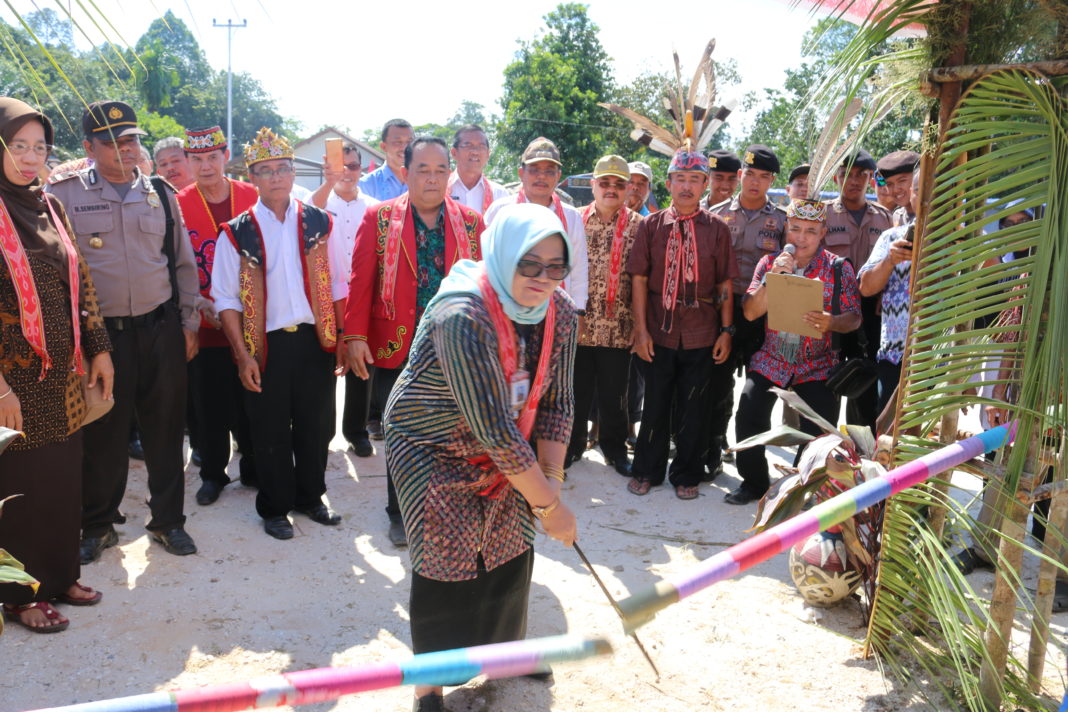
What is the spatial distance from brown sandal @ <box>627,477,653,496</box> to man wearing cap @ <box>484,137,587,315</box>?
1.15 m

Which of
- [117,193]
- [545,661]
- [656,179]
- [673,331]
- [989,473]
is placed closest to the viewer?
[545,661]

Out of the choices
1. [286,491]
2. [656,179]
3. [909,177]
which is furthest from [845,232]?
[656,179]

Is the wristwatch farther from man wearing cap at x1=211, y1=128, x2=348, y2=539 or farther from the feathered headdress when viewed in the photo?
the feathered headdress

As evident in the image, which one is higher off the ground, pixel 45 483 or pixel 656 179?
pixel 656 179

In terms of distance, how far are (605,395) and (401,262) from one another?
191cm

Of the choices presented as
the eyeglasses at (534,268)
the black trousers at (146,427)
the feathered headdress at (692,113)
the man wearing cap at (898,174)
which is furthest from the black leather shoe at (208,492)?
the man wearing cap at (898,174)

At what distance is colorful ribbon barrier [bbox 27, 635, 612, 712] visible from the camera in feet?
4.93

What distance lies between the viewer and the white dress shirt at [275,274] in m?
4.47

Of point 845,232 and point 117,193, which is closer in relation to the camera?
point 117,193

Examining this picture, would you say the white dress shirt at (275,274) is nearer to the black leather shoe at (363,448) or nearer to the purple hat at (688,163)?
the black leather shoe at (363,448)

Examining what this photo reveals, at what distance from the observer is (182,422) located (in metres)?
4.41

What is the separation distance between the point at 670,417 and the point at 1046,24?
11.1ft

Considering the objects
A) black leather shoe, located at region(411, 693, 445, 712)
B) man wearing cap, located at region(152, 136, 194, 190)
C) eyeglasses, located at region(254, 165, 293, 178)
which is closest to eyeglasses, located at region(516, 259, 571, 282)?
black leather shoe, located at region(411, 693, 445, 712)

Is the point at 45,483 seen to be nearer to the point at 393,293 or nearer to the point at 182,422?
the point at 182,422
